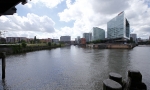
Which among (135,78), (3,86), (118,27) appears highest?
(118,27)

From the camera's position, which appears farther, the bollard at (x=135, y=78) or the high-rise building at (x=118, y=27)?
the high-rise building at (x=118, y=27)

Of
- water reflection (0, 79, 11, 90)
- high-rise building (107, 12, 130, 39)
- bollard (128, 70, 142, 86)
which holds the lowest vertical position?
water reflection (0, 79, 11, 90)

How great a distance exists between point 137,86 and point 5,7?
14.1m

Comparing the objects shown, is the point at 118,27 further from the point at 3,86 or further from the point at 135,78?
the point at 135,78

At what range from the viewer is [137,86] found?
6395 mm

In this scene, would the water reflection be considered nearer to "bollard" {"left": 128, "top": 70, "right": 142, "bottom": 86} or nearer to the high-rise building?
"bollard" {"left": 128, "top": 70, "right": 142, "bottom": 86}

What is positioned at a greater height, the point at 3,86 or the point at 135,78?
the point at 135,78

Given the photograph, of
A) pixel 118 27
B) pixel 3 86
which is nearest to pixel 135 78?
pixel 3 86

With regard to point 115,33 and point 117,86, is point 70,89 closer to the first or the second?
point 117,86

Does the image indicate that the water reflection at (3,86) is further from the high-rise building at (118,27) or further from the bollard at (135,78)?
the high-rise building at (118,27)

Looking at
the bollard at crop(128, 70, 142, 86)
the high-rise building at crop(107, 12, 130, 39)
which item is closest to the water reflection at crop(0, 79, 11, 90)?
the bollard at crop(128, 70, 142, 86)

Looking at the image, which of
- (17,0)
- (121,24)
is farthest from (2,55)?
(121,24)

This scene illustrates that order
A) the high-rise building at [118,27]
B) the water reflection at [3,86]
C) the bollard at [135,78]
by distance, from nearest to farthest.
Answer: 1. the bollard at [135,78]
2. the water reflection at [3,86]
3. the high-rise building at [118,27]

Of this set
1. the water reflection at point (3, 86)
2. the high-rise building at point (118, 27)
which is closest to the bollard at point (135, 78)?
the water reflection at point (3, 86)
